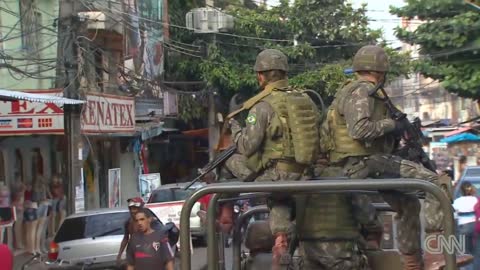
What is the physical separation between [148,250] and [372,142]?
567 centimetres

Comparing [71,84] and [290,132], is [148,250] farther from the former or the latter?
[71,84]

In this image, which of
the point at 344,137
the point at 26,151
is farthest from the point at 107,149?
the point at 344,137

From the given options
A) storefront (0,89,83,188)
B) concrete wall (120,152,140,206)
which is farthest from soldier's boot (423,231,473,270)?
concrete wall (120,152,140,206)

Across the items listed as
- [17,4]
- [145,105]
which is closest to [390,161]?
[17,4]

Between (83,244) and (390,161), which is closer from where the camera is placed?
(390,161)

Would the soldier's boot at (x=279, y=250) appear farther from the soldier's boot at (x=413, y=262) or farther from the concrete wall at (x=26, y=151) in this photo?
the concrete wall at (x=26, y=151)

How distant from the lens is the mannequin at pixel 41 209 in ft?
62.4

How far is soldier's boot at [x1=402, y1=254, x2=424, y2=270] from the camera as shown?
3703 millimetres

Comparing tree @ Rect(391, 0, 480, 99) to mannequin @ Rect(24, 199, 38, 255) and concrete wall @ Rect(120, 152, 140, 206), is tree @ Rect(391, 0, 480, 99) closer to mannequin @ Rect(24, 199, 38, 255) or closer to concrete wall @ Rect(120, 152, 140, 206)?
mannequin @ Rect(24, 199, 38, 255)

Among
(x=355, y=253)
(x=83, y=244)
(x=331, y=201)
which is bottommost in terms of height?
(x=83, y=244)

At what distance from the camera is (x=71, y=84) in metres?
16.1

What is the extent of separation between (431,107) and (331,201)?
5602cm

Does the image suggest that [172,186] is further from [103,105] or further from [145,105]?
[145,105]

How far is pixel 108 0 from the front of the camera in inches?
816
